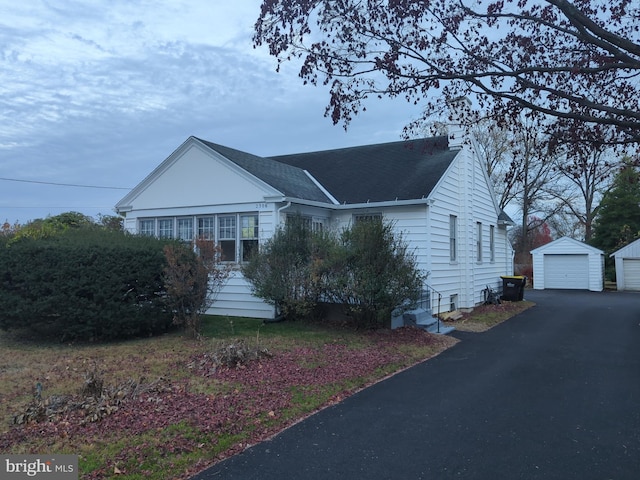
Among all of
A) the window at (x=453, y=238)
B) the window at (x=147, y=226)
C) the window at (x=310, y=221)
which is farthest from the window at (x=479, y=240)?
the window at (x=147, y=226)

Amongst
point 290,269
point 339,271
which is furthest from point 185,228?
point 339,271

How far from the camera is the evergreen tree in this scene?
1356 inches

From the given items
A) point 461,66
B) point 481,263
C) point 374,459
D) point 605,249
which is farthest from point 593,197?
point 374,459

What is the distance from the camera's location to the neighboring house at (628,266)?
29547 millimetres

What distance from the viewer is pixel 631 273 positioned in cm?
2995

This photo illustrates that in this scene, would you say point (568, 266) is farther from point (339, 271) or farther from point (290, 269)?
point (290, 269)

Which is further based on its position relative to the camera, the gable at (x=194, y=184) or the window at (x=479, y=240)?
the window at (x=479, y=240)

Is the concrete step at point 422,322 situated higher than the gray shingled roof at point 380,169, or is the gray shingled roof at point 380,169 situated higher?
the gray shingled roof at point 380,169

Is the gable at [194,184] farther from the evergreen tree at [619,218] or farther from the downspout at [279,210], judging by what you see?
the evergreen tree at [619,218]

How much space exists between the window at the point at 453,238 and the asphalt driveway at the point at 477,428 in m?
6.63

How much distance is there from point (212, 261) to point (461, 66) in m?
6.56

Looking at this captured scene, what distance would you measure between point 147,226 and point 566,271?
2572cm

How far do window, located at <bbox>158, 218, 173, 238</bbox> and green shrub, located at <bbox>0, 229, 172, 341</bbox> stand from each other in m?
4.48

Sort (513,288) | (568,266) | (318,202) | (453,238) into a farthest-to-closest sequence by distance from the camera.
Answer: (568,266) → (513,288) → (453,238) → (318,202)
